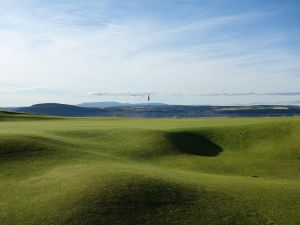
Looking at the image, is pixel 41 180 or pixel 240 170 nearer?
pixel 41 180

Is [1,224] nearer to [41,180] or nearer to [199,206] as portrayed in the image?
[41,180]

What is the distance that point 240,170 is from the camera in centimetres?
2709

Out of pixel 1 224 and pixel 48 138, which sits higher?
pixel 48 138

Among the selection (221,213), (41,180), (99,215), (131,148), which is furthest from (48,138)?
(221,213)

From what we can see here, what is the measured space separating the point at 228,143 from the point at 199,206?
20.1 meters

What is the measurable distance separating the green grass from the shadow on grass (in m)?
0.12

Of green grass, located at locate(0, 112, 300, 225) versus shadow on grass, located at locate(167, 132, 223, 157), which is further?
shadow on grass, located at locate(167, 132, 223, 157)

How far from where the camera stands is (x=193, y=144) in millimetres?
35125

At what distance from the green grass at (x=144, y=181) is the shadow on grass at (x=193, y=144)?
0.12 m

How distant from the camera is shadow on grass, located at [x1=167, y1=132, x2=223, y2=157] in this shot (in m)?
33.2

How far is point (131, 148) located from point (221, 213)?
1614 cm

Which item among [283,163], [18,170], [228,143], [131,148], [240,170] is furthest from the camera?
[228,143]

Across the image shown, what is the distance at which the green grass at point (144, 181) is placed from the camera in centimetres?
1567

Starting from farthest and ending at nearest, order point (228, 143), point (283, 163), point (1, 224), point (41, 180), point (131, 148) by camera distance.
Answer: point (228, 143), point (131, 148), point (283, 163), point (41, 180), point (1, 224)
